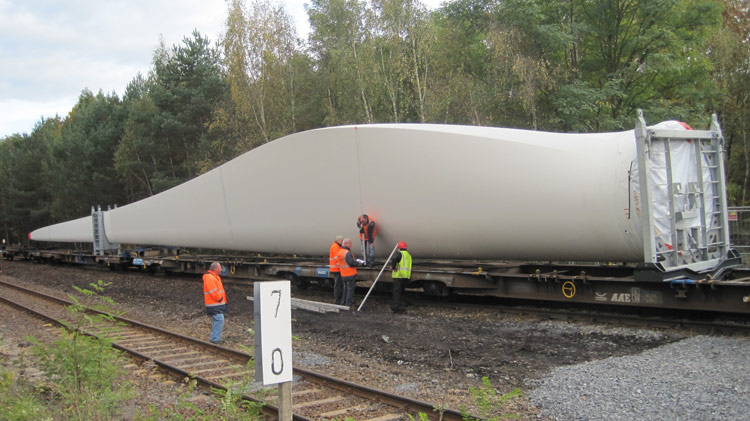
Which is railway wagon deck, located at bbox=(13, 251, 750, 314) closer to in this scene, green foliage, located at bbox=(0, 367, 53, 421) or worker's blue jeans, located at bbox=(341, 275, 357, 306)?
worker's blue jeans, located at bbox=(341, 275, 357, 306)

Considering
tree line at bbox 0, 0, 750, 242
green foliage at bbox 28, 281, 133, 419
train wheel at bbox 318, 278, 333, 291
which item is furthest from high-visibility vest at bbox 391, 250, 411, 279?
tree line at bbox 0, 0, 750, 242

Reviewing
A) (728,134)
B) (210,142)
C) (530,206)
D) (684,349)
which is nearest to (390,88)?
(210,142)

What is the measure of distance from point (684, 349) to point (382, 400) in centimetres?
361

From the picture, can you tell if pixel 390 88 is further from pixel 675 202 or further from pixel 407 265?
pixel 675 202

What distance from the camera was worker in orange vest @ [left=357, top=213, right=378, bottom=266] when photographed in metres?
11.4

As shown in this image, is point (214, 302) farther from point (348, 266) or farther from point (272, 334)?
point (272, 334)

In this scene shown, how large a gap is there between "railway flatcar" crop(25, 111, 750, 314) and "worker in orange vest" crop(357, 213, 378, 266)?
0.18m

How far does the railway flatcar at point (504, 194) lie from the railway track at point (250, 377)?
404 cm

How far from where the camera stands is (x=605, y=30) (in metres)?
21.2

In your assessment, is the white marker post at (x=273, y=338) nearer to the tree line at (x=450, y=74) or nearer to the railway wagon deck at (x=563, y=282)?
the railway wagon deck at (x=563, y=282)

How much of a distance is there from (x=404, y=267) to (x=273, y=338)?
6600mm

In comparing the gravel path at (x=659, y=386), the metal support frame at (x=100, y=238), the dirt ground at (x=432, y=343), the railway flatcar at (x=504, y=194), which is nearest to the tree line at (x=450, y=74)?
the metal support frame at (x=100, y=238)

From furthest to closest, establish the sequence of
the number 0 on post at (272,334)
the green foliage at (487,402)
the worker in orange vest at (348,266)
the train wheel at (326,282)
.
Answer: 1. the train wheel at (326,282)
2. the worker in orange vest at (348,266)
3. the green foliage at (487,402)
4. the number 0 on post at (272,334)

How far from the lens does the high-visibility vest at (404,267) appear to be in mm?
10445
